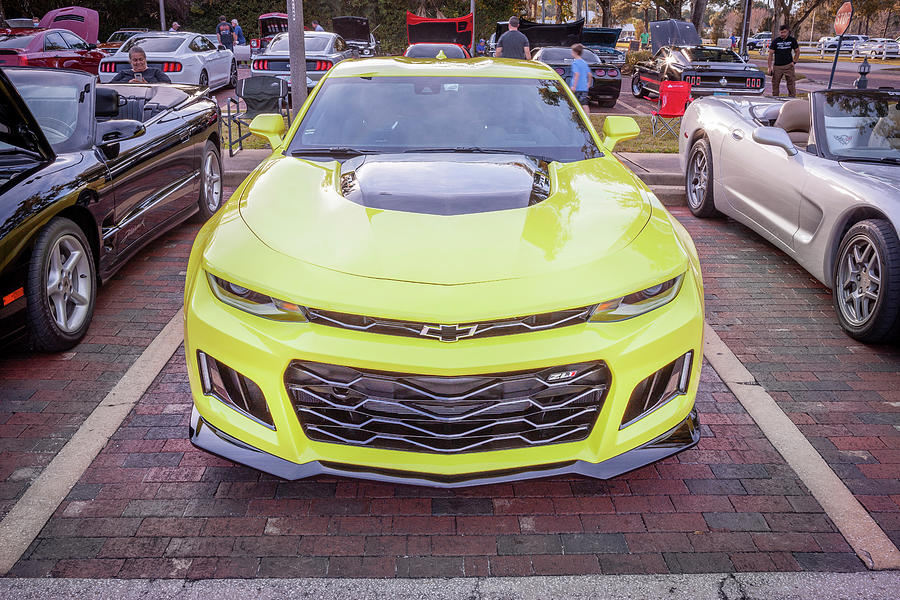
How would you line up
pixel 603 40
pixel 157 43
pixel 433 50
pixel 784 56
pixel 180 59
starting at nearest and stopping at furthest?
pixel 433 50 → pixel 180 59 → pixel 157 43 → pixel 784 56 → pixel 603 40

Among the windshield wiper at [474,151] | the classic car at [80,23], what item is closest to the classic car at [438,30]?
the classic car at [80,23]

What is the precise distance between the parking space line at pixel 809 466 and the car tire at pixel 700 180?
9.93ft

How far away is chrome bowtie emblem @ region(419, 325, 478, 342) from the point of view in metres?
2.57

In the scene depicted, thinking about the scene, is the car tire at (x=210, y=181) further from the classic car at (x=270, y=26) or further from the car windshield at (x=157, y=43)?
the classic car at (x=270, y=26)

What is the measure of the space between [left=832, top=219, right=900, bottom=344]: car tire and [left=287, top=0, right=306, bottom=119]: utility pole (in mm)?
6451

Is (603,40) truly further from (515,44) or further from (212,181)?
(212,181)

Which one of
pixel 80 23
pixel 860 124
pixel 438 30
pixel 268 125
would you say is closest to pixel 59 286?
pixel 268 125

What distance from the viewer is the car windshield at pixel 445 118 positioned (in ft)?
13.3

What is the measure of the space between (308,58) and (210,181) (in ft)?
29.2

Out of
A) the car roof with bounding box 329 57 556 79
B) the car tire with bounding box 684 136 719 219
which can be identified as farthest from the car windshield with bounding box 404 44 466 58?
the car roof with bounding box 329 57 556 79

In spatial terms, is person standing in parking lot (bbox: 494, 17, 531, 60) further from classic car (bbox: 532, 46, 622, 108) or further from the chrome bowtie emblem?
the chrome bowtie emblem

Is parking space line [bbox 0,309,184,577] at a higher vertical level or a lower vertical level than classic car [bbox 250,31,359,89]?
lower

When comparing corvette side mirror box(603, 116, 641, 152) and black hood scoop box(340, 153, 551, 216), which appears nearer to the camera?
black hood scoop box(340, 153, 551, 216)

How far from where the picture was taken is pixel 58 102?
17.2ft
